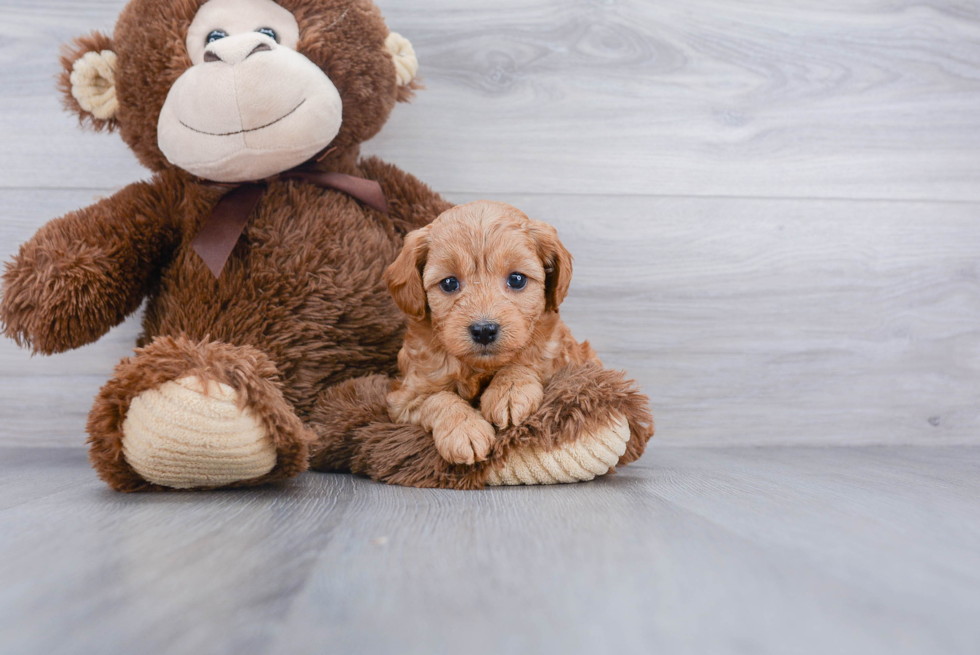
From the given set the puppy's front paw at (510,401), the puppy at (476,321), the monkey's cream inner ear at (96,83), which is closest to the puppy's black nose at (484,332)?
the puppy at (476,321)

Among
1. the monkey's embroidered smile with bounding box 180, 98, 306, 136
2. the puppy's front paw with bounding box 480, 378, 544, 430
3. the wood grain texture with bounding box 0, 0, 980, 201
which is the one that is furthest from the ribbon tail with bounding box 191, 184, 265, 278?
the puppy's front paw with bounding box 480, 378, 544, 430

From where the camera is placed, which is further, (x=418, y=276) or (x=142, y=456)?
(x=418, y=276)

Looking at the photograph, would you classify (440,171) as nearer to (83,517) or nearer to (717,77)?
(717,77)

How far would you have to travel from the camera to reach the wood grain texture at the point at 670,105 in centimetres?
144

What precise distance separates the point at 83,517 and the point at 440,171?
0.95m

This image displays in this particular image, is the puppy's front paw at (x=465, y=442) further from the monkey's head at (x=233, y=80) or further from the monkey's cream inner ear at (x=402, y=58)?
the monkey's cream inner ear at (x=402, y=58)

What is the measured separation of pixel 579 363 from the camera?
1.10 m

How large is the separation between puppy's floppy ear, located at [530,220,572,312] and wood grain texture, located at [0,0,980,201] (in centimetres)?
50

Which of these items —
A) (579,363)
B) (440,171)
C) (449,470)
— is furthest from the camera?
(440,171)

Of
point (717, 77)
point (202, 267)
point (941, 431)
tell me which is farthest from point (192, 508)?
point (941, 431)

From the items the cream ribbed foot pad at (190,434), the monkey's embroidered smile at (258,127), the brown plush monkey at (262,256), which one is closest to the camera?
the cream ribbed foot pad at (190,434)

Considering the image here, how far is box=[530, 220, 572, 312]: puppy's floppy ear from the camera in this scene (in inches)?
39.3

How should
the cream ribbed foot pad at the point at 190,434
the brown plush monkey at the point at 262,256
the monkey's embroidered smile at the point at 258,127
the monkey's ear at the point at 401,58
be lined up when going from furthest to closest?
the monkey's ear at the point at 401,58 → the monkey's embroidered smile at the point at 258,127 → the brown plush monkey at the point at 262,256 → the cream ribbed foot pad at the point at 190,434

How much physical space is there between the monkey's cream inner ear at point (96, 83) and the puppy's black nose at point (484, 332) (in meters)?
0.76
